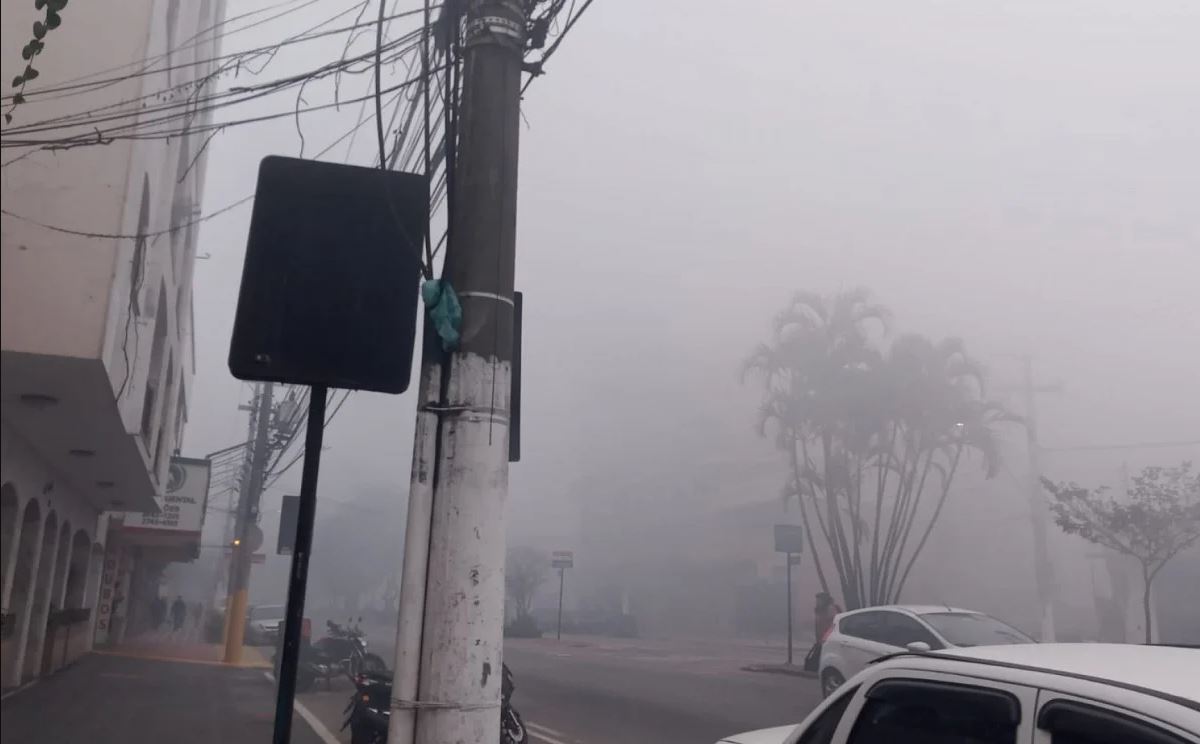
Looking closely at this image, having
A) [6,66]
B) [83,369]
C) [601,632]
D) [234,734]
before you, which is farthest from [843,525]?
[6,66]

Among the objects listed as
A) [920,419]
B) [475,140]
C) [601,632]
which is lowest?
[601,632]

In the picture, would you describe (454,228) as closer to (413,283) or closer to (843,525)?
(413,283)

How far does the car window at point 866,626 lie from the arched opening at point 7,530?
32.9 ft

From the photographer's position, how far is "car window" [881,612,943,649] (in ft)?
36.4

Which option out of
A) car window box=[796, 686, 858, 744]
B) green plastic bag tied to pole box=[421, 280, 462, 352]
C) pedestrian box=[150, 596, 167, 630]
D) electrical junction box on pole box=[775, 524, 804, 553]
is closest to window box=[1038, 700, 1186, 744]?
car window box=[796, 686, 858, 744]

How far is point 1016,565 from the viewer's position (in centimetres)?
3064

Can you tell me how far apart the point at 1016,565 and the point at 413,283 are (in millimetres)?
31371

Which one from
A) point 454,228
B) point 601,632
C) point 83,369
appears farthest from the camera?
point 601,632

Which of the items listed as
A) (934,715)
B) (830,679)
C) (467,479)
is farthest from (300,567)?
(830,679)

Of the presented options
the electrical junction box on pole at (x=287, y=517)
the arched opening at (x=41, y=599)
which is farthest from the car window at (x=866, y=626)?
the arched opening at (x=41, y=599)

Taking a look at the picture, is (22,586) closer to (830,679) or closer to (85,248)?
(85,248)

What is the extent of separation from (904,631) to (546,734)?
4.30 m

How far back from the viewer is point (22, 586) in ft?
47.1

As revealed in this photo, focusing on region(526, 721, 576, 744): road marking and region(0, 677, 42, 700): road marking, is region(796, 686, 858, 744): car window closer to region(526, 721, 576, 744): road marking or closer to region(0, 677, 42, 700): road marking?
region(526, 721, 576, 744): road marking
